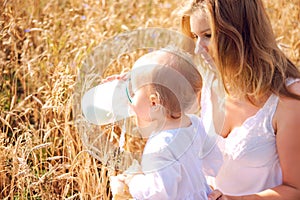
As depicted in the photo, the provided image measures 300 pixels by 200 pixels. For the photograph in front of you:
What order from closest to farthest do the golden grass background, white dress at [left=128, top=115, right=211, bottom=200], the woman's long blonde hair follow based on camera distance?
white dress at [left=128, top=115, right=211, bottom=200]
the woman's long blonde hair
the golden grass background

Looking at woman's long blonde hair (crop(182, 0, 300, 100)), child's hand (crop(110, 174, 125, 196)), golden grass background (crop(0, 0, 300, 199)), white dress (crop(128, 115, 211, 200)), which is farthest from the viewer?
golden grass background (crop(0, 0, 300, 199))

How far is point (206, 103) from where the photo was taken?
2.14 meters

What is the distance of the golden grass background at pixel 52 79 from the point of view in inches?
79.0

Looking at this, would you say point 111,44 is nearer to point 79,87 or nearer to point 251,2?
point 79,87

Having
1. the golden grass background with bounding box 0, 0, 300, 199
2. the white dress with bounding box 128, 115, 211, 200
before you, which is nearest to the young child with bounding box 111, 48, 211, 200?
the white dress with bounding box 128, 115, 211, 200

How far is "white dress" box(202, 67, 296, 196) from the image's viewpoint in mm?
1938

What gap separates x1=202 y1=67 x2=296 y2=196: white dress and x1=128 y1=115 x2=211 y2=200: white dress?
300 millimetres

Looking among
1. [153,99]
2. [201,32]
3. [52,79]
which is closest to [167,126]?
[153,99]

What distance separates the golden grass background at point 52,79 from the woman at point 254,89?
502 millimetres

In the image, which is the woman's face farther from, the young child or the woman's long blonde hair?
the young child

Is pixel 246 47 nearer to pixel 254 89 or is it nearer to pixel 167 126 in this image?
pixel 254 89

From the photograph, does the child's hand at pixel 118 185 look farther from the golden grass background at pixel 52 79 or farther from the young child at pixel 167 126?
the golden grass background at pixel 52 79

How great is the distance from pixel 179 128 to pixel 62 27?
1.58m

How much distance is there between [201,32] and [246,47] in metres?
0.16
